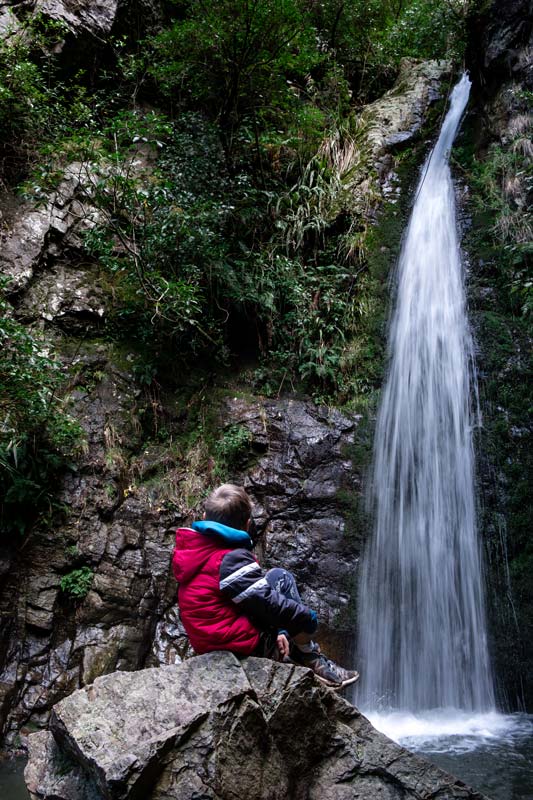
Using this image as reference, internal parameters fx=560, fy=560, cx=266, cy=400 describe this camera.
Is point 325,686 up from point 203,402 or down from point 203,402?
down

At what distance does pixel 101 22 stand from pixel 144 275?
4.91 metres

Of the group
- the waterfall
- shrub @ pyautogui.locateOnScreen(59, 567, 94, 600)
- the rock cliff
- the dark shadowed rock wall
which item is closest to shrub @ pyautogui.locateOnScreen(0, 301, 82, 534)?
the rock cliff

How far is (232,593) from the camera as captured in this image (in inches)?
110

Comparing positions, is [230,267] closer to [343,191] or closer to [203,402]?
[203,402]

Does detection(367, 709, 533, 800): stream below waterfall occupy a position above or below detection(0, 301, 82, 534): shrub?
below

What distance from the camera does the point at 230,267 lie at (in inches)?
288

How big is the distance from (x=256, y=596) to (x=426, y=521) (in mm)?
3665

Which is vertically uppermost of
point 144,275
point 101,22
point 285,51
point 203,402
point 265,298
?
point 101,22

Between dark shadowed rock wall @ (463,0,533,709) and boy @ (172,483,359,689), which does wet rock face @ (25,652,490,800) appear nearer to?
boy @ (172,483,359,689)

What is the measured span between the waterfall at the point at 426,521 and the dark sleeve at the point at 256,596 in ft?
9.67

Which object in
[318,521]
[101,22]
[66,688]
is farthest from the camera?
[101,22]

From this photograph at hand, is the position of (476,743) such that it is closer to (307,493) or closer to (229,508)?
(307,493)

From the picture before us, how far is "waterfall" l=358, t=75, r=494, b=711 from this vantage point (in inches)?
206

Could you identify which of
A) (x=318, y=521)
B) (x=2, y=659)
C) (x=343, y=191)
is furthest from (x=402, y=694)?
(x=343, y=191)
